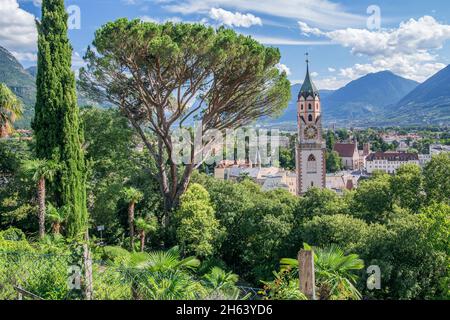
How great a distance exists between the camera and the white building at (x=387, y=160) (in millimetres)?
86000

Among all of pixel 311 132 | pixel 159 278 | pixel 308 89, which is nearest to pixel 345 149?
Answer: pixel 308 89

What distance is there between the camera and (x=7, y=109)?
51.8 feet

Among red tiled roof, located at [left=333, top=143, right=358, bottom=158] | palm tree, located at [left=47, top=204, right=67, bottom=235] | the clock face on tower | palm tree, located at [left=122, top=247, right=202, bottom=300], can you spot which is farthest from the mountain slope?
red tiled roof, located at [left=333, top=143, right=358, bottom=158]

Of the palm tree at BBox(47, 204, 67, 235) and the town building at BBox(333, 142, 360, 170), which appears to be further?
the town building at BBox(333, 142, 360, 170)

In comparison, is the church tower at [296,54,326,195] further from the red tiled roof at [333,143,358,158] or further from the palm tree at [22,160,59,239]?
the red tiled roof at [333,143,358,158]

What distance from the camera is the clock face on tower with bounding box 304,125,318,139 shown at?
38.8 meters

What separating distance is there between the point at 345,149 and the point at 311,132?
5909 cm

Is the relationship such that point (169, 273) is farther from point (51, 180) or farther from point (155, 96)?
point (155, 96)

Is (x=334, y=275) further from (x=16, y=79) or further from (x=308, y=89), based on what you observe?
(x=16, y=79)

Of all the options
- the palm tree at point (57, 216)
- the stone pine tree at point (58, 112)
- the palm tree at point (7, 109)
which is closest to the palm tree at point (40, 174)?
the palm tree at point (57, 216)

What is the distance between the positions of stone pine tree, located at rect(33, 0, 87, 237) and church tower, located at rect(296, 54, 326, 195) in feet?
77.4

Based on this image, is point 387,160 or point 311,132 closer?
point 311,132

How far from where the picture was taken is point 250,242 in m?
17.1

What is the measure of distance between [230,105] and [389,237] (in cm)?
944
